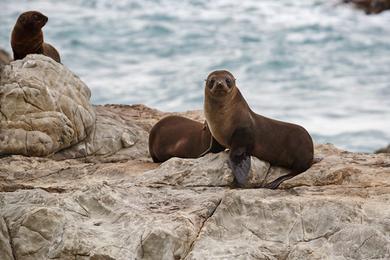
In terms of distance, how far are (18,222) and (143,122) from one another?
2913 millimetres

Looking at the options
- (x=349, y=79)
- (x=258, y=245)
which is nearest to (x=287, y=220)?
(x=258, y=245)

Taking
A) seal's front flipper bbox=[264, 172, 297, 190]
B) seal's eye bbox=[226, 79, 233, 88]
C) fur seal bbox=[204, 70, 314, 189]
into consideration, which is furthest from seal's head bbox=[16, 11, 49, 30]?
seal's front flipper bbox=[264, 172, 297, 190]

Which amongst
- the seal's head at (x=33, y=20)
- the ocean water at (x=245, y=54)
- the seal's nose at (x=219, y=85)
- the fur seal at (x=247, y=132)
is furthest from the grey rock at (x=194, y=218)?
the ocean water at (x=245, y=54)

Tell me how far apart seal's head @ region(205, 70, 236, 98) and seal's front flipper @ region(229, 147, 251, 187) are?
1.46ft

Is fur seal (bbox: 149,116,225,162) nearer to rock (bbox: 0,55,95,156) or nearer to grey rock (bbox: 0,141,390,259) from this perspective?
rock (bbox: 0,55,95,156)

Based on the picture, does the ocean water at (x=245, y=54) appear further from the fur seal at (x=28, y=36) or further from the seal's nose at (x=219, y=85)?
the seal's nose at (x=219, y=85)

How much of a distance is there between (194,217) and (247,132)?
1.26 meters

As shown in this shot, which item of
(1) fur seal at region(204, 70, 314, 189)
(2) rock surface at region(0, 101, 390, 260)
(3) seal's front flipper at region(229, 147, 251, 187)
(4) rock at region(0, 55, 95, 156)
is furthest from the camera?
(4) rock at region(0, 55, 95, 156)

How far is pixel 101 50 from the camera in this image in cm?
2086

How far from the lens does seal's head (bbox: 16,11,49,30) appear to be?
8383 millimetres

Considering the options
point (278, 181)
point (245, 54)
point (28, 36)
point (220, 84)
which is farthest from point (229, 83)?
point (245, 54)

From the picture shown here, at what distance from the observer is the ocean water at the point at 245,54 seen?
53.2 ft

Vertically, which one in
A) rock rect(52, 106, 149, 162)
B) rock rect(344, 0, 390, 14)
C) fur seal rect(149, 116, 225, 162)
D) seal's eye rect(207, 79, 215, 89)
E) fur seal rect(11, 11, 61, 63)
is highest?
seal's eye rect(207, 79, 215, 89)

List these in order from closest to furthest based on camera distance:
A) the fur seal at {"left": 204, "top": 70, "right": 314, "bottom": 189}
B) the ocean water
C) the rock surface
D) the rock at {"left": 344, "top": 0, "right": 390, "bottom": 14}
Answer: the rock surface
the fur seal at {"left": 204, "top": 70, "right": 314, "bottom": 189}
the ocean water
the rock at {"left": 344, "top": 0, "right": 390, "bottom": 14}
